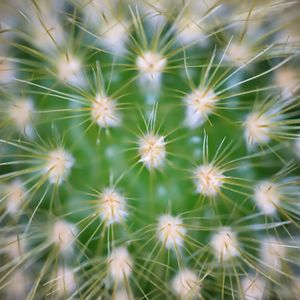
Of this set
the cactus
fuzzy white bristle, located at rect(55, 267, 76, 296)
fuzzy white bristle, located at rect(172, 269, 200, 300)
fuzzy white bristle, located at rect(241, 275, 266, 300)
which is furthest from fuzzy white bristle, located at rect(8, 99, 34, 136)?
fuzzy white bristle, located at rect(241, 275, 266, 300)

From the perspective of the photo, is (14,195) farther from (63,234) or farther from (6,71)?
(6,71)

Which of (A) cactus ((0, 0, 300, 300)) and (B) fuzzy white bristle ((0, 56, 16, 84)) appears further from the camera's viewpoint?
(B) fuzzy white bristle ((0, 56, 16, 84))

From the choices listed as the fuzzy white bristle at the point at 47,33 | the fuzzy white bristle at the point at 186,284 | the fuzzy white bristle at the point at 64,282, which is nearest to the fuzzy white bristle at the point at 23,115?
the fuzzy white bristle at the point at 47,33

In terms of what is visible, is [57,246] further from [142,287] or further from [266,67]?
[266,67]

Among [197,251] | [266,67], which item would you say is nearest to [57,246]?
[197,251]

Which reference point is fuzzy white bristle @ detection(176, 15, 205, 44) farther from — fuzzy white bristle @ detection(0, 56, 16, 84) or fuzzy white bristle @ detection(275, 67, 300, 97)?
fuzzy white bristle @ detection(0, 56, 16, 84)

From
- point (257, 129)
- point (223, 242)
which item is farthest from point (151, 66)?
point (223, 242)

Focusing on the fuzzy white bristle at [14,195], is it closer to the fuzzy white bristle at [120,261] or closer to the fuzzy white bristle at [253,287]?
the fuzzy white bristle at [120,261]
